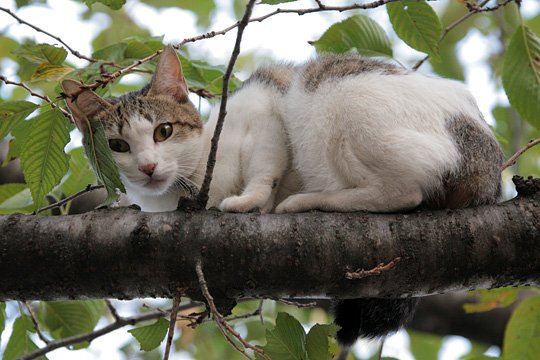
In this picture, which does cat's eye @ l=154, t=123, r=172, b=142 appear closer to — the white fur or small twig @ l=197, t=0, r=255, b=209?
the white fur

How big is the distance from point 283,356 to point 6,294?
110 centimetres

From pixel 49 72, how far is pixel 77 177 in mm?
812

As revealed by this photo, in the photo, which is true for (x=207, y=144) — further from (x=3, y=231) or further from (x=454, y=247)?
(x=454, y=247)

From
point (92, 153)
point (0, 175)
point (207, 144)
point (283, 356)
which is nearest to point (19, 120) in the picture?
point (92, 153)

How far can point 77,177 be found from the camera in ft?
11.7

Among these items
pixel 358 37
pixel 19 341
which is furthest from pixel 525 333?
pixel 19 341

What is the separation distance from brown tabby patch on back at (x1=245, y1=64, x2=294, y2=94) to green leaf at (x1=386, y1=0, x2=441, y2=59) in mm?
631

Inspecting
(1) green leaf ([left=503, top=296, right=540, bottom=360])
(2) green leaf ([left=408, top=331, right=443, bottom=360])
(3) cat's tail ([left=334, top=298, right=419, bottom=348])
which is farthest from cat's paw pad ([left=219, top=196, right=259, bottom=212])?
(2) green leaf ([left=408, top=331, right=443, bottom=360])

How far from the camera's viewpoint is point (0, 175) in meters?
4.38

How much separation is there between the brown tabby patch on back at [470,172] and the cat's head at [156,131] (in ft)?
4.06

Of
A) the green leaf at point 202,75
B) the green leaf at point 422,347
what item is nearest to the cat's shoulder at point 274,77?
the green leaf at point 202,75

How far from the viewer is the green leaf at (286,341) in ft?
8.36

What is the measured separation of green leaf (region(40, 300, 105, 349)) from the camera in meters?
3.65

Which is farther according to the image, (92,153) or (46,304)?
(46,304)
